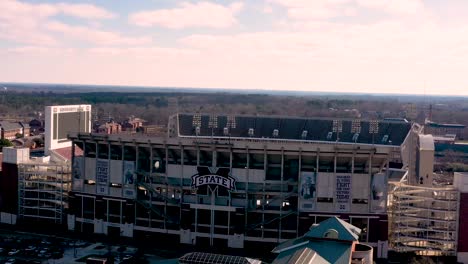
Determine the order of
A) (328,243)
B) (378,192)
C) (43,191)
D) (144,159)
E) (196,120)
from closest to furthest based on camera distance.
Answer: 1. (328,243)
2. (378,192)
3. (144,159)
4. (43,191)
5. (196,120)

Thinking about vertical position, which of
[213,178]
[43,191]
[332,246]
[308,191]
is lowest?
[43,191]

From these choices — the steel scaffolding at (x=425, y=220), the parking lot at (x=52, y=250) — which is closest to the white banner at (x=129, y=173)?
the parking lot at (x=52, y=250)

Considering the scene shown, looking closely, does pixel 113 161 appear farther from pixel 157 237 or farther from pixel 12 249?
pixel 12 249

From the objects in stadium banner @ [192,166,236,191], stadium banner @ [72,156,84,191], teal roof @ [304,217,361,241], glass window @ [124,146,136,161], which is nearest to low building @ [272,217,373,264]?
teal roof @ [304,217,361,241]

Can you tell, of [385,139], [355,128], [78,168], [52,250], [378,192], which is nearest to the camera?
[52,250]

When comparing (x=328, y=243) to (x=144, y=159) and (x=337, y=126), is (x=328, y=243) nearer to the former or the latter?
(x=144, y=159)

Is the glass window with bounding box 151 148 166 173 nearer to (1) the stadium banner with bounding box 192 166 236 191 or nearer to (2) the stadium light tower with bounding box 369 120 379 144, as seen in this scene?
(1) the stadium banner with bounding box 192 166 236 191

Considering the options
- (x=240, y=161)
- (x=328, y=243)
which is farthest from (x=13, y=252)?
(x=328, y=243)

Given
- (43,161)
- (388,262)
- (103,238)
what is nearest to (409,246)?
(388,262)
